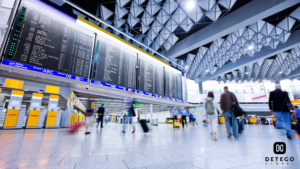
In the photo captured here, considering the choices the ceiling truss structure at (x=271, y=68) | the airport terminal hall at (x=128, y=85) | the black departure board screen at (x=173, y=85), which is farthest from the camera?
the ceiling truss structure at (x=271, y=68)

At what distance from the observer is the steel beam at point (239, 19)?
927 centimetres

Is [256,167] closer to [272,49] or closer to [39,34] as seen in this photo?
[39,34]

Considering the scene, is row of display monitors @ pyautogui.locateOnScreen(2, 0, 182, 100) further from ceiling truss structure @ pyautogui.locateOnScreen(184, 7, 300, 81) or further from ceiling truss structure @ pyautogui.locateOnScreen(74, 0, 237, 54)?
ceiling truss structure @ pyautogui.locateOnScreen(184, 7, 300, 81)

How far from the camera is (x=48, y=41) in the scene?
6.20 meters

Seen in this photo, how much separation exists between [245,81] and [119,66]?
34.6 meters

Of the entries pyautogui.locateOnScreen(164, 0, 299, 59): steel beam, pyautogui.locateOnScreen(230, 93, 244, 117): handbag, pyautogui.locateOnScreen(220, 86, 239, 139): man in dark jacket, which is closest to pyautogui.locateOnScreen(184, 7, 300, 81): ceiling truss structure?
pyautogui.locateOnScreen(164, 0, 299, 59): steel beam

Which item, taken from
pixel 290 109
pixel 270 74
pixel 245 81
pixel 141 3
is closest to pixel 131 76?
pixel 141 3

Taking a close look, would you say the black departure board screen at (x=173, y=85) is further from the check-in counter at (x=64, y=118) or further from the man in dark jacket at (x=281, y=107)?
the man in dark jacket at (x=281, y=107)

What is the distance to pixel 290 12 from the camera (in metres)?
11.9

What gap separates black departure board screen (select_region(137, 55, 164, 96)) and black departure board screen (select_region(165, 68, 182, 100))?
0.90 metres

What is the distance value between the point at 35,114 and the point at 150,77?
8.43m

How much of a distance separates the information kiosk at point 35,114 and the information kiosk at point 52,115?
0.37m

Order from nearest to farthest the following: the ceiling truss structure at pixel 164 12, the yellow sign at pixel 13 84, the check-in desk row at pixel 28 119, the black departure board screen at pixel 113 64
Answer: the check-in desk row at pixel 28 119, the yellow sign at pixel 13 84, the black departure board screen at pixel 113 64, the ceiling truss structure at pixel 164 12

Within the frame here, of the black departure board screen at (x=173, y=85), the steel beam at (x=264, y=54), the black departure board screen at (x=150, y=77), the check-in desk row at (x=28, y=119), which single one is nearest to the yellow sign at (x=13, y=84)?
the check-in desk row at (x=28, y=119)
